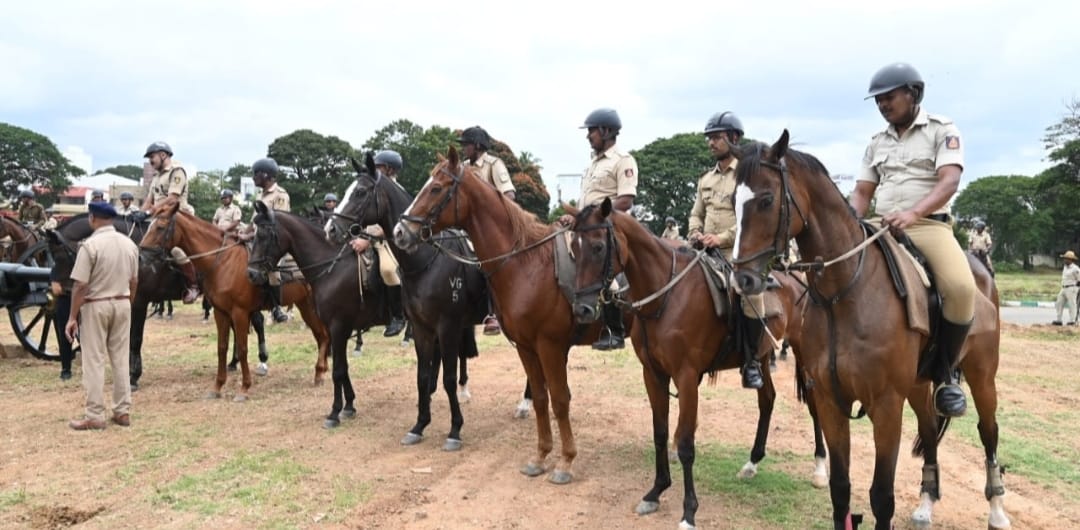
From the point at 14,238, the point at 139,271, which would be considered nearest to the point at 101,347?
the point at 139,271

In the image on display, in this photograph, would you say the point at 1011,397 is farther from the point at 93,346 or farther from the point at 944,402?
the point at 93,346

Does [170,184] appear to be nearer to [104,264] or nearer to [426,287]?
[104,264]

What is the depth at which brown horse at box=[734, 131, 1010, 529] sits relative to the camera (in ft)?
12.3

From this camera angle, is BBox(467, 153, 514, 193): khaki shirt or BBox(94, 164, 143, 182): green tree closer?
BBox(467, 153, 514, 193): khaki shirt

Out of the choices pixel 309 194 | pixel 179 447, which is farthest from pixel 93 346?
pixel 309 194

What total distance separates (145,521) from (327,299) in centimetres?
349

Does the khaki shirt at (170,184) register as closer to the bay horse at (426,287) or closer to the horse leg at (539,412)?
the bay horse at (426,287)

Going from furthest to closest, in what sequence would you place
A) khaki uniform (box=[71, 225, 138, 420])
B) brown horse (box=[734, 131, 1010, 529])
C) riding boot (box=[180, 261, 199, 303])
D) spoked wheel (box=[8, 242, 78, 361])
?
spoked wheel (box=[8, 242, 78, 361]) < riding boot (box=[180, 261, 199, 303]) < khaki uniform (box=[71, 225, 138, 420]) < brown horse (box=[734, 131, 1010, 529])

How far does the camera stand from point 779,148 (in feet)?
12.5

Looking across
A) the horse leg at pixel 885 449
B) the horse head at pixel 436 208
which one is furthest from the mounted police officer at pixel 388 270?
the horse leg at pixel 885 449

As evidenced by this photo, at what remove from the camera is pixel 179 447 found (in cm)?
701

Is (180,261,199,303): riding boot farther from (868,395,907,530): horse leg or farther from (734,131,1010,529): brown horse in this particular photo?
(868,395,907,530): horse leg

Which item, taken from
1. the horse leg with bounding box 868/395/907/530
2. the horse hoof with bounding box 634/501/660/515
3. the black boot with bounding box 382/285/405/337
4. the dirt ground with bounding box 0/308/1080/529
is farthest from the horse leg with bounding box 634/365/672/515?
the black boot with bounding box 382/285/405/337

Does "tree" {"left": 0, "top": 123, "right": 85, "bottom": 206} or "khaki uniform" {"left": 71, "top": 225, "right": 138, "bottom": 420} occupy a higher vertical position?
"tree" {"left": 0, "top": 123, "right": 85, "bottom": 206}
